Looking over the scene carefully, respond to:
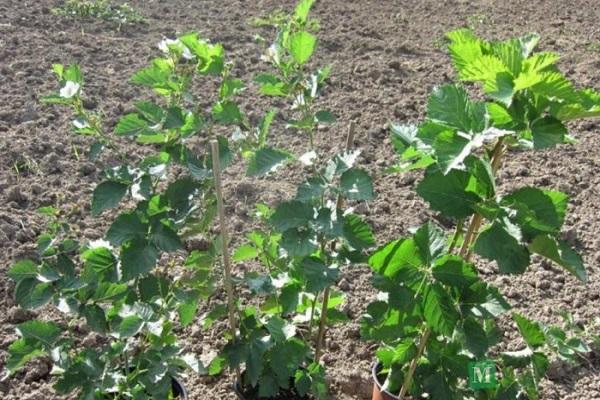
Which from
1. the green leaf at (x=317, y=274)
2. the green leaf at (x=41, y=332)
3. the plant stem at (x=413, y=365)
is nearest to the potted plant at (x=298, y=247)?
the green leaf at (x=317, y=274)

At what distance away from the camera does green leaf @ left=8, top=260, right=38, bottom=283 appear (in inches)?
84.1

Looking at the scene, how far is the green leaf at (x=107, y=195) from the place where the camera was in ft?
6.93

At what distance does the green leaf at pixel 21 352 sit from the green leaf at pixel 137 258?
35 cm

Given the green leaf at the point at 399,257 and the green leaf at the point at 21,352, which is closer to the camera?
the green leaf at the point at 399,257

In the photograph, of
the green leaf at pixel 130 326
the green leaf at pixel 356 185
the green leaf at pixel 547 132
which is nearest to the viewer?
the green leaf at pixel 547 132

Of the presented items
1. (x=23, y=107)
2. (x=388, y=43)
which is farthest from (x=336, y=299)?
(x=388, y=43)

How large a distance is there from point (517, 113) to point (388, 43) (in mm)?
4066

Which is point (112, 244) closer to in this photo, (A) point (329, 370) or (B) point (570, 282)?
(A) point (329, 370)

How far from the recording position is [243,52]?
5355 millimetres

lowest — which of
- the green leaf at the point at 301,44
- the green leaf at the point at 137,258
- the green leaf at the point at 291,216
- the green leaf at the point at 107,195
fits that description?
the green leaf at the point at 137,258

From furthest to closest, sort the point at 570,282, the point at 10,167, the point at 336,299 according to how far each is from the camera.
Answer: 1. the point at 10,167
2. the point at 570,282
3. the point at 336,299

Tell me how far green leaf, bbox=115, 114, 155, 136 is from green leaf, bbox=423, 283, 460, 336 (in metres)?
0.88

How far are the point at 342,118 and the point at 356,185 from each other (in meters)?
2.63

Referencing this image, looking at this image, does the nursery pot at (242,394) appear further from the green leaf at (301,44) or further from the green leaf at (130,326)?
the green leaf at (301,44)
